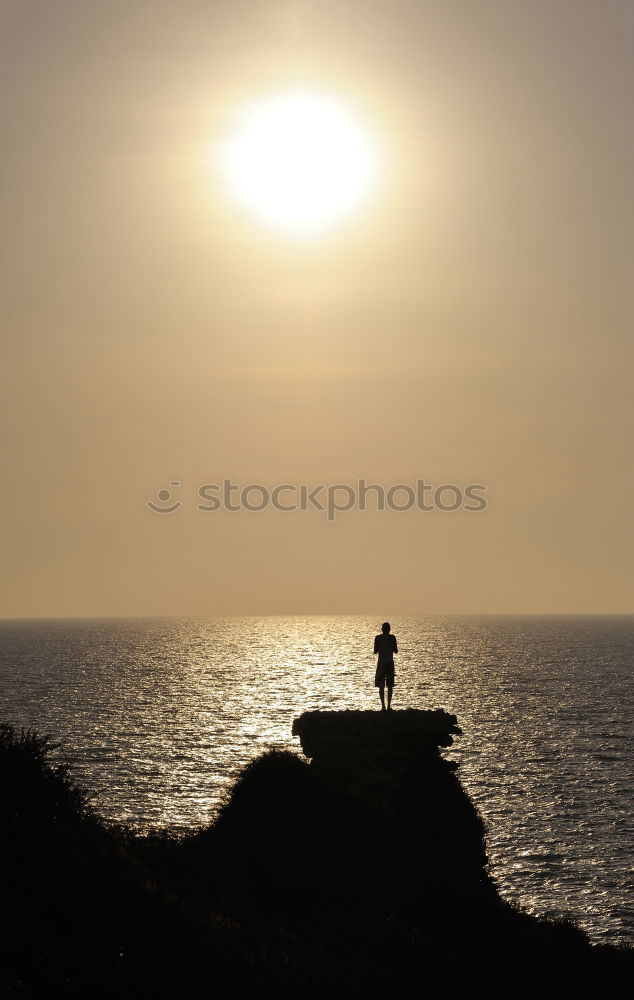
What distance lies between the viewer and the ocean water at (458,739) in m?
38.5

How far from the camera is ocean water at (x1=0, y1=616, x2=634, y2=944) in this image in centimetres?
3853

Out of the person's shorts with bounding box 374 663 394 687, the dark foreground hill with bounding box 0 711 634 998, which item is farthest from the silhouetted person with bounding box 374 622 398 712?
the dark foreground hill with bounding box 0 711 634 998

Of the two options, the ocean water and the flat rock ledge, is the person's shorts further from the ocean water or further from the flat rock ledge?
the ocean water

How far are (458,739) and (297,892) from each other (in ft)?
207

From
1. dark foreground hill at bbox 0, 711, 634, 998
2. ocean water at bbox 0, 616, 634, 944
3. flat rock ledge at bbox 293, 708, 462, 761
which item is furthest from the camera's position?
ocean water at bbox 0, 616, 634, 944

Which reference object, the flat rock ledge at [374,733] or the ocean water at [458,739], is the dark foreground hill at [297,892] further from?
the ocean water at [458,739]

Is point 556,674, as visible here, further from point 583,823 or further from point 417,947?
point 417,947

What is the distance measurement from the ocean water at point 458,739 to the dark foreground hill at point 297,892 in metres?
4.03

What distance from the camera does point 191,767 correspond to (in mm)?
59344

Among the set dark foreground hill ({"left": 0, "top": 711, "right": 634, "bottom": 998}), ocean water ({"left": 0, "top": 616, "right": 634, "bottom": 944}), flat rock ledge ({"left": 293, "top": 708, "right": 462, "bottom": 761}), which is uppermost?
flat rock ledge ({"left": 293, "top": 708, "right": 462, "bottom": 761})

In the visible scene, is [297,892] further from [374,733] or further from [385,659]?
[385,659]

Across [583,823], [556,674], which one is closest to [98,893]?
[583,823]

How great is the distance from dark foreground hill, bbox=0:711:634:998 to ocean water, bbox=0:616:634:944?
4032mm

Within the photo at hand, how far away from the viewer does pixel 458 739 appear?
74.9m
